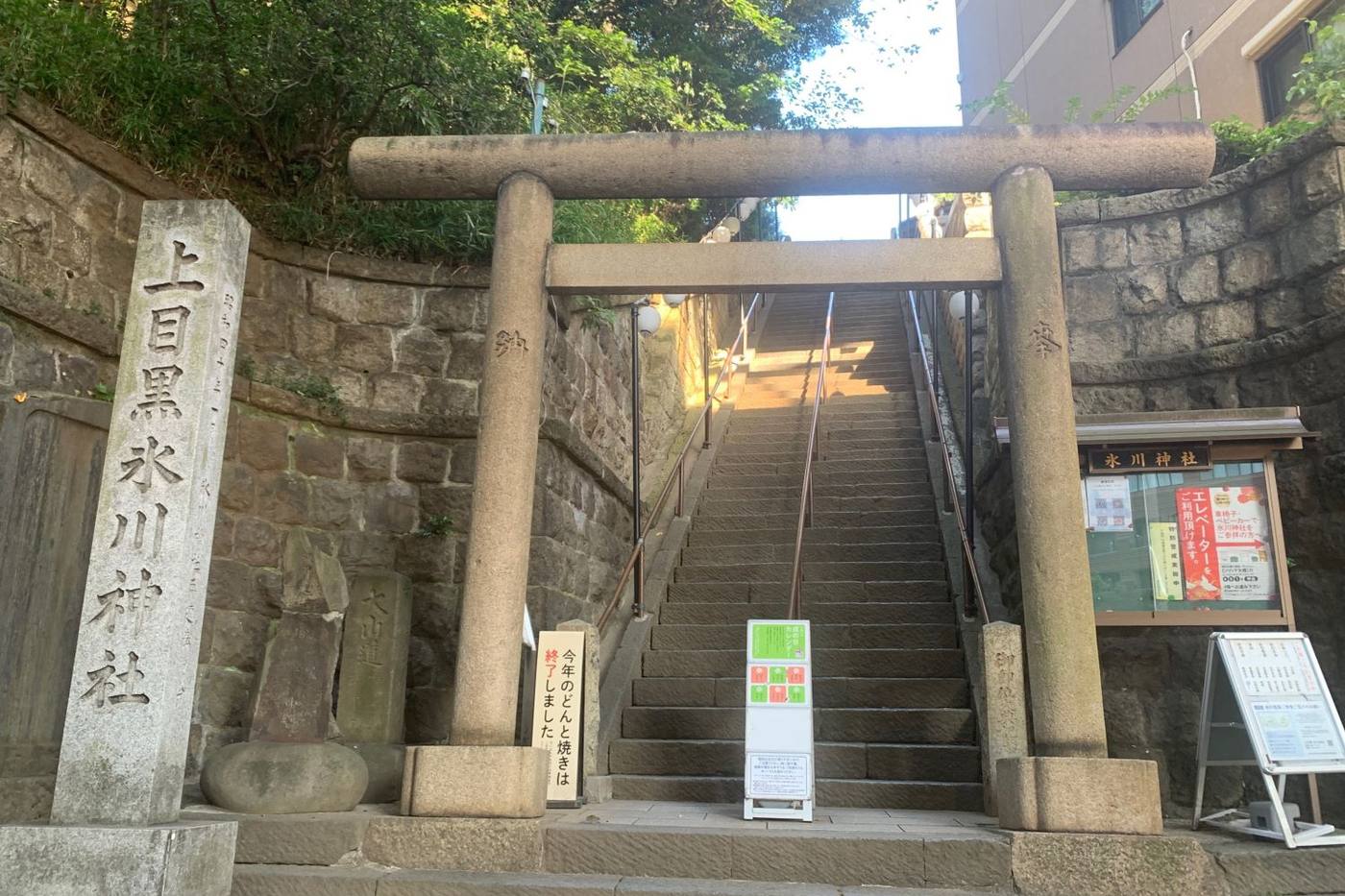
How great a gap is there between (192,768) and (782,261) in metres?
4.23

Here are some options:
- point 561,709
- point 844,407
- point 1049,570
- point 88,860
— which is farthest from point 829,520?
point 88,860

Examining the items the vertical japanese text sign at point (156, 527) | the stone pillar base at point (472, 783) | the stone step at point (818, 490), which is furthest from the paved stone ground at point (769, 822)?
the stone step at point (818, 490)

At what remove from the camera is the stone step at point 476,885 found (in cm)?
395

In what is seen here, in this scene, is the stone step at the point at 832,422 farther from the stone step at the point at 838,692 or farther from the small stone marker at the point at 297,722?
the small stone marker at the point at 297,722

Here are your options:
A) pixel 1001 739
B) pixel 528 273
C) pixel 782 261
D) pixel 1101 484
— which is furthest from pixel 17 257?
pixel 1101 484

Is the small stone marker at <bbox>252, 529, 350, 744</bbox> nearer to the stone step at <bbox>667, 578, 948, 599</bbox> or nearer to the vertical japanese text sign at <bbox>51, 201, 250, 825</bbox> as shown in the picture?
the vertical japanese text sign at <bbox>51, 201, 250, 825</bbox>

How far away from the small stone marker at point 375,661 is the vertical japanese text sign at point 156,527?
1.68m

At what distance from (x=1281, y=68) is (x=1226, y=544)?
807cm

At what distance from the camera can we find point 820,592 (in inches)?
301

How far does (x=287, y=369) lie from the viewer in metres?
6.23

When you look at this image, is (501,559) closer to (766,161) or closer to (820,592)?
(766,161)

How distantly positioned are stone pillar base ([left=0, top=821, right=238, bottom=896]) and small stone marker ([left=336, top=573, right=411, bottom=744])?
2.07 m

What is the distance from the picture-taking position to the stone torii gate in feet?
14.7

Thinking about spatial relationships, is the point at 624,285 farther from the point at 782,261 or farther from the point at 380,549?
the point at 380,549
